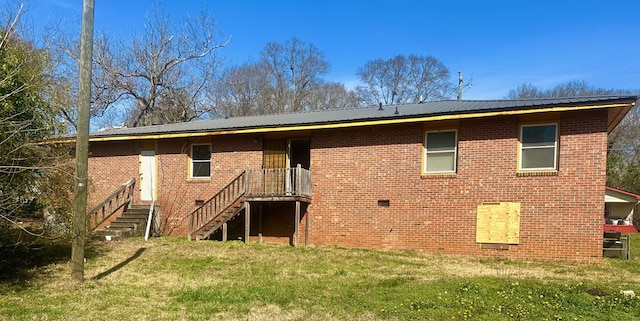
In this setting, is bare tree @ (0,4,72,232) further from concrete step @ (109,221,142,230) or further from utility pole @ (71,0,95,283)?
concrete step @ (109,221,142,230)

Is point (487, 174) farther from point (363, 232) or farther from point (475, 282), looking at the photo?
point (475, 282)

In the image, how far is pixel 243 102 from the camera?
41094 millimetres

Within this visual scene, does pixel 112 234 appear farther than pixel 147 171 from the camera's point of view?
No

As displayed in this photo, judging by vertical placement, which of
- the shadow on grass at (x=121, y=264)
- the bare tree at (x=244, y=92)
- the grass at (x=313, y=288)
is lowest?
the shadow on grass at (x=121, y=264)

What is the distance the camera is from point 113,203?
16.0 m

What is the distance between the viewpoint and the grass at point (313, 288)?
6.07 metres

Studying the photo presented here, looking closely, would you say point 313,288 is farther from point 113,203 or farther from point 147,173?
point 147,173

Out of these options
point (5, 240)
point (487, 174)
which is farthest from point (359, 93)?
point (5, 240)

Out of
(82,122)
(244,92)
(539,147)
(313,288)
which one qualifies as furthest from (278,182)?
(244,92)

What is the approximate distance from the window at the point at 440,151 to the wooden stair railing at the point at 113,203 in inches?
420

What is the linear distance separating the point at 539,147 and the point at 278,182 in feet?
25.0

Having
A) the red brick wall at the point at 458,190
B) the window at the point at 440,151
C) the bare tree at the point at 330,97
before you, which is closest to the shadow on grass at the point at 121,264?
the red brick wall at the point at 458,190

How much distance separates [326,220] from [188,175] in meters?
5.65

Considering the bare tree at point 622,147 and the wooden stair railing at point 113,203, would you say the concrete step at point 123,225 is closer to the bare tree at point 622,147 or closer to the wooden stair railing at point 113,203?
the wooden stair railing at point 113,203
